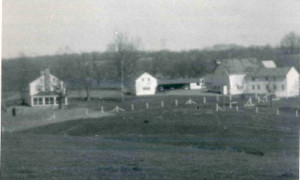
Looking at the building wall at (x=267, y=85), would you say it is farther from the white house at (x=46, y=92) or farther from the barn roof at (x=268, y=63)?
the white house at (x=46, y=92)

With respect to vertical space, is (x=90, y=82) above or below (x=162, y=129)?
above

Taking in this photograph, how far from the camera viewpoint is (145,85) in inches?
2055

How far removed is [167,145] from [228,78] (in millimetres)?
9434

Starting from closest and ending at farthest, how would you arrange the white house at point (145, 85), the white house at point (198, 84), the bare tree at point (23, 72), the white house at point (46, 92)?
the bare tree at point (23, 72), the white house at point (198, 84), the white house at point (46, 92), the white house at point (145, 85)

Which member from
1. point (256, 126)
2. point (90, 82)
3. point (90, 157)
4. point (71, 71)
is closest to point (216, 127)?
point (256, 126)

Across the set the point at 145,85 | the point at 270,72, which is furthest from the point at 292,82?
the point at 145,85

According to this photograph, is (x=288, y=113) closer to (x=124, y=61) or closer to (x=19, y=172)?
(x=19, y=172)

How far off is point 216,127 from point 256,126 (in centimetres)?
252

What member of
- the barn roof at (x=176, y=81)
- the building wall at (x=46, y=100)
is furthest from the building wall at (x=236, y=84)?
the building wall at (x=46, y=100)

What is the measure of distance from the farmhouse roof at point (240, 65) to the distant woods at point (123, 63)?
1.83 feet

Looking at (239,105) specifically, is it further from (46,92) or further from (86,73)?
(86,73)

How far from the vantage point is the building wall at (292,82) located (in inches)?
1166

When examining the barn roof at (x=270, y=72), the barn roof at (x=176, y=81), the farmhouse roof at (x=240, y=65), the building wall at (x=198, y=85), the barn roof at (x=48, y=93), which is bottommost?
the barn roof at (x=48, y=93)

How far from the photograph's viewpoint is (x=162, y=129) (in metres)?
25.8
